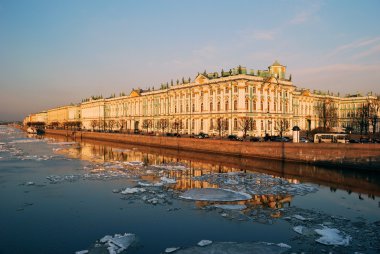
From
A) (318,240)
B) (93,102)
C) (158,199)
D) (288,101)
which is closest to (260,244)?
(318,240)

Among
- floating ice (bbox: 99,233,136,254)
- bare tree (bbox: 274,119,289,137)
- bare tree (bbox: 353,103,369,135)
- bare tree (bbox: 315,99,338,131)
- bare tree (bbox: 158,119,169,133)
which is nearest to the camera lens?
floating ice (bbox: 99,233,136,254)

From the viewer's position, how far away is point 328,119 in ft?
253

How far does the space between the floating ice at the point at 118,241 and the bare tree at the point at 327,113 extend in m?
67.7

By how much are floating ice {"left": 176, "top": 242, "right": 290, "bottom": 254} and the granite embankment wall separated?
72.9ft

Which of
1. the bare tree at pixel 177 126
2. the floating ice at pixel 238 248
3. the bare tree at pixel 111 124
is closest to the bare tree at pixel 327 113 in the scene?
the bare tree at pixel 177 126

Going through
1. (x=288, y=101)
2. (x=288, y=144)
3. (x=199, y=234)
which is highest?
(x=288, y=101)

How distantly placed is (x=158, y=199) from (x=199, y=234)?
250 inches

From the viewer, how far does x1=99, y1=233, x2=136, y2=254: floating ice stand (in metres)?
12.8

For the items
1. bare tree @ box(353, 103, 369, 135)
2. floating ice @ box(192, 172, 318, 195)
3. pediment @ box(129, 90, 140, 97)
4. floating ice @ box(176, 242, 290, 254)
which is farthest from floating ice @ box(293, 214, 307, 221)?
pediment @ box(129, 90, 140, 97)

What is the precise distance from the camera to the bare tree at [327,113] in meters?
76.4

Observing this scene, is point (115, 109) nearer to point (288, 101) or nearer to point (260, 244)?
point (288, 101)

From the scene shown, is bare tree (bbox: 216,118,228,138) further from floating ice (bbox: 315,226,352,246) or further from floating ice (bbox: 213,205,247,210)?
floating ice (bbox: 315,226,352,246)

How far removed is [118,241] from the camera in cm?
1361

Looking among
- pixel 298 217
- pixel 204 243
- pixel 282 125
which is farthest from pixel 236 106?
pixel 204 243
